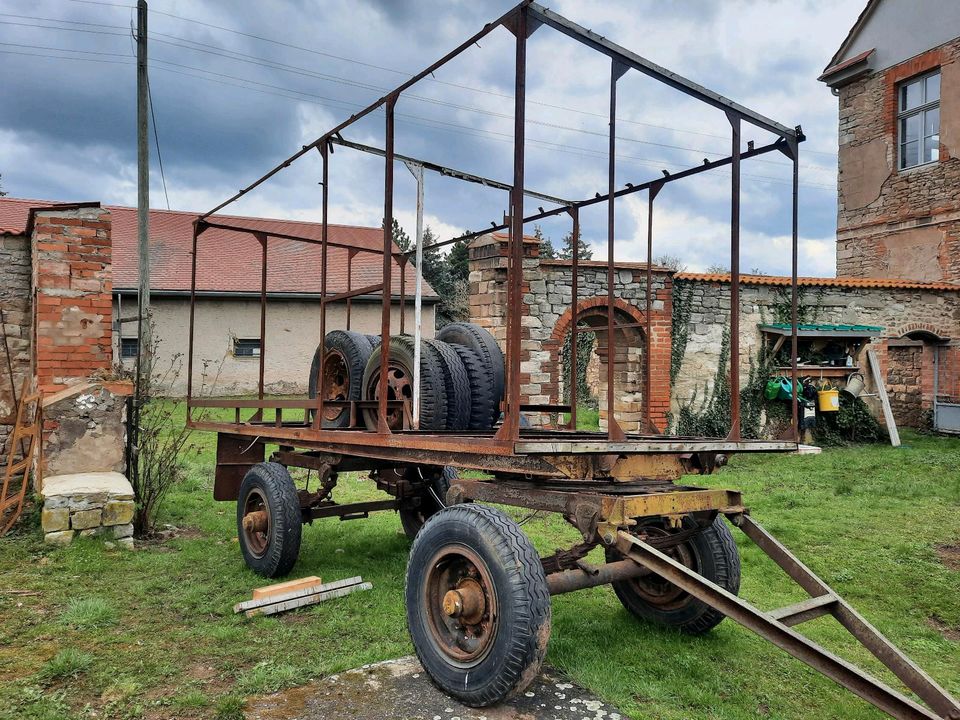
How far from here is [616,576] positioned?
3588 millimetres

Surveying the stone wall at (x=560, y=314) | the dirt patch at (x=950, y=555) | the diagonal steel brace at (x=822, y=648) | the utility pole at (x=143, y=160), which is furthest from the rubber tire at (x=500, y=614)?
the utility pole at (x=143, y=160)

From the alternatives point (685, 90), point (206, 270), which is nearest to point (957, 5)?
point (685, 90)

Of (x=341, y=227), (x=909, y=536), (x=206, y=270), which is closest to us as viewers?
(x=909, y=536)

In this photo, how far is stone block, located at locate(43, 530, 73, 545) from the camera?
5.59 metres

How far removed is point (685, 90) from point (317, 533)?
4911mm

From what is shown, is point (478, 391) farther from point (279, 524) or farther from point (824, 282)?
point (824, 282)

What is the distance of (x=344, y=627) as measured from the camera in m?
4.20

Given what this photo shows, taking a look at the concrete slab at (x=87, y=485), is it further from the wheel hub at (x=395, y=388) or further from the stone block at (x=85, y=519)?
the wheel hub at (x=395, y=388)

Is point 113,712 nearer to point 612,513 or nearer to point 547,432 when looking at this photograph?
point 612,513

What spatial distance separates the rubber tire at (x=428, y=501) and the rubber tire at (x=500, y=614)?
2150 mm

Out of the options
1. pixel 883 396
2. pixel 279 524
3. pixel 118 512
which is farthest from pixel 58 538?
pixel 883 396

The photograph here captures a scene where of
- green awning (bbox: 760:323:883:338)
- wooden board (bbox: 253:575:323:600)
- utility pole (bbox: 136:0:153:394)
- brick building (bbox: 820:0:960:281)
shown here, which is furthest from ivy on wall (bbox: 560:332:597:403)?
wooden board (bbox: 253:575:323:600)

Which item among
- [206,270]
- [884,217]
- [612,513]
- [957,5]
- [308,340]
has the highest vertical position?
[957,5]

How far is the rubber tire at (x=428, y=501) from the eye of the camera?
5621mm
